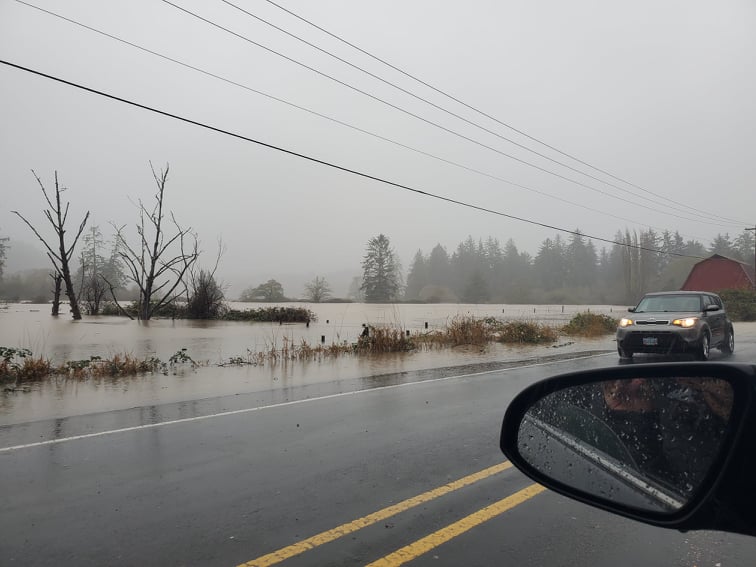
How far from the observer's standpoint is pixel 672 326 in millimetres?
11602

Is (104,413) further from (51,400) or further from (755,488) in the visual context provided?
(755,488)

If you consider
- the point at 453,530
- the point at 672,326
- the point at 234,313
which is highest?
the point at 234,313

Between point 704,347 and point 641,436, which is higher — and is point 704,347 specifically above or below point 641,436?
below

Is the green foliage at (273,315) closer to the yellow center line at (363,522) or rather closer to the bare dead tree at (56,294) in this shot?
the bare dead tree at (56,294)

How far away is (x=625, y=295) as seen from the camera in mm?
65938

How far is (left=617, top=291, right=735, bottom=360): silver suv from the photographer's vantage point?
11.6 meters

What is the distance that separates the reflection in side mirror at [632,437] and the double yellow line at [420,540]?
1439mm

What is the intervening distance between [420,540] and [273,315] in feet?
102

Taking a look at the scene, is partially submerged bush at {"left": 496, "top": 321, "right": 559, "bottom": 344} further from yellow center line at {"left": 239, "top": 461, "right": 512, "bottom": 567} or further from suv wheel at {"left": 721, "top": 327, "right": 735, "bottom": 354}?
yellow center line at {"left": 239, "top": 461, "right": 512, "bottom": 567}

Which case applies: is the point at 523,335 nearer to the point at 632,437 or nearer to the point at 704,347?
the point at 704,347

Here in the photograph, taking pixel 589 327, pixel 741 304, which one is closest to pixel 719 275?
pixel 741 304

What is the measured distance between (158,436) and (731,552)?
545cm

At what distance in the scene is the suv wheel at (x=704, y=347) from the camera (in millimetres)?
11648

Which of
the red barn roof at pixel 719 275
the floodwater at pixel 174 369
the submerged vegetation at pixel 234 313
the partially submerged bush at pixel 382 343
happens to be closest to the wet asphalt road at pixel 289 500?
the floodwater at pixel 174 369
